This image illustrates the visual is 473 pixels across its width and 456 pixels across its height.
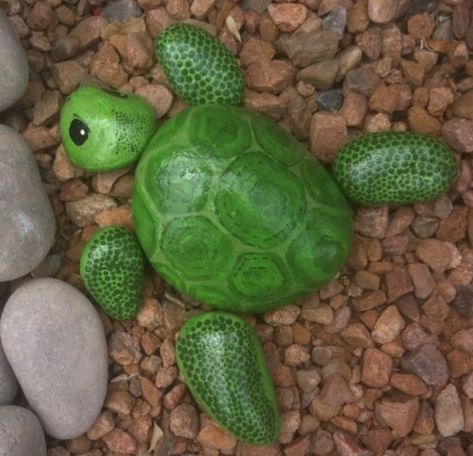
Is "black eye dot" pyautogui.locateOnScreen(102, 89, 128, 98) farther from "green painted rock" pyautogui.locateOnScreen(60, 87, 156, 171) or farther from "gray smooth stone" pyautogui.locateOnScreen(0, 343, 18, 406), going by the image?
→ "gray smooth stone" pyautogui.locateOnScreen(0, 343, 18, 406)

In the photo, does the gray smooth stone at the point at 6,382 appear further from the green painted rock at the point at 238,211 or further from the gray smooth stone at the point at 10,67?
the gray smooth stone at the point at 10,67

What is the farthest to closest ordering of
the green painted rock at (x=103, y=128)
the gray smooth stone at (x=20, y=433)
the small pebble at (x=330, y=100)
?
the small pebble at (x=330, y=100), the green painted rock at (x=103, y=128), the gray smooth stone at (x=20, y=433)

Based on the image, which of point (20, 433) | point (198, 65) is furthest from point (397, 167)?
point (20, 433)

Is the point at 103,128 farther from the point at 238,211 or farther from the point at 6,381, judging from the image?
the point at 6,381

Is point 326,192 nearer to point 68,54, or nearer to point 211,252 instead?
point 211,252

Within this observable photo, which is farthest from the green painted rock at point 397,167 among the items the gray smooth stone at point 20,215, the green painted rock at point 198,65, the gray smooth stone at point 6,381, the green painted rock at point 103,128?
the gray smooth stone at point 6,381

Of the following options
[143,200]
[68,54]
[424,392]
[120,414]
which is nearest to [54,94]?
[68,54]

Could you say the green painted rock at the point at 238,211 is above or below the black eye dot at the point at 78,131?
below
